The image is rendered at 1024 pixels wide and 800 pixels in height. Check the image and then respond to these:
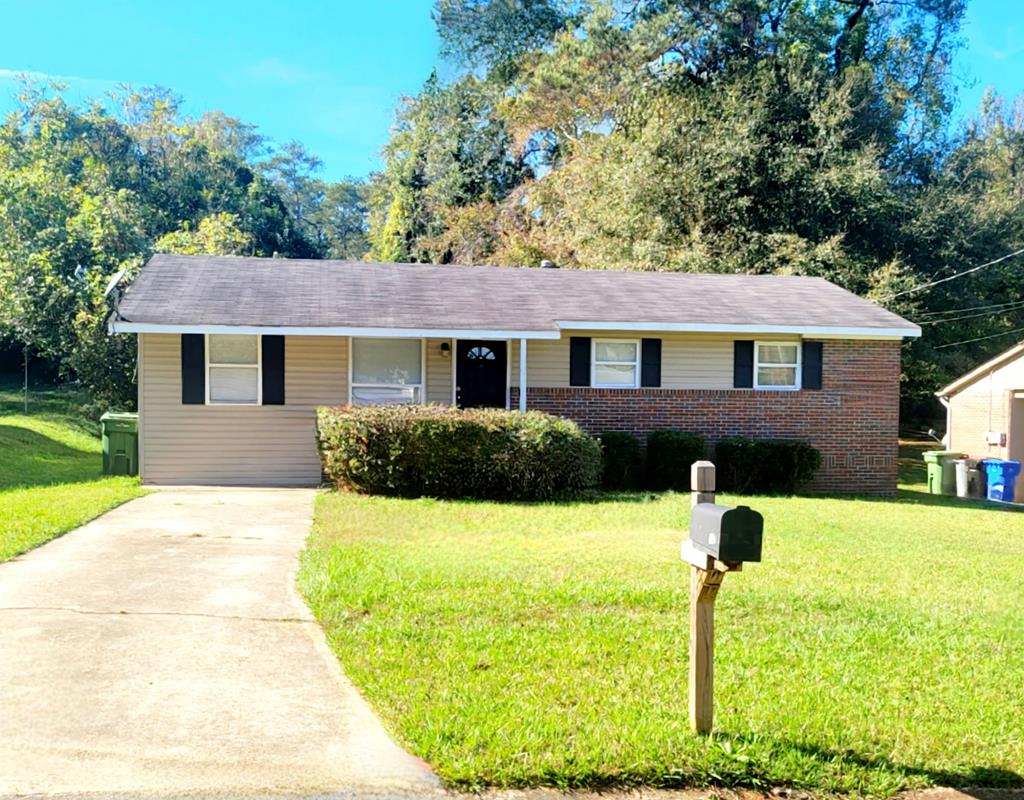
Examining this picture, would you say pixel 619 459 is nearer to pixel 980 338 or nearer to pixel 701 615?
pixel 701 615

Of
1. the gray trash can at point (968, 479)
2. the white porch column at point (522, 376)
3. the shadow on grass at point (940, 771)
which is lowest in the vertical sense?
the gray trash can at point (968, 479)

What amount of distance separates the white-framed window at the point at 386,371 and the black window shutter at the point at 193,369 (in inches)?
92.2

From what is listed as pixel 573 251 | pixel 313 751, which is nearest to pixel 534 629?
pixel 313 751

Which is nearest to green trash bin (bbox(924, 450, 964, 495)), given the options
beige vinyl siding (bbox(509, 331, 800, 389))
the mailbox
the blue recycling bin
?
the blue recycling bin

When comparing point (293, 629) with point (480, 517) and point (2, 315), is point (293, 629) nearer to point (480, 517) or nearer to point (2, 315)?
point (480, 517)

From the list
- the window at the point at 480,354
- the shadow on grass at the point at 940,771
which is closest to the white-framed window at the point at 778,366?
the window at the point at 480,354

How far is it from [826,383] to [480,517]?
8.16 metres

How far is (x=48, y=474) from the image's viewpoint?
1471 centimetres

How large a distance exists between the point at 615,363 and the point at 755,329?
248 cm

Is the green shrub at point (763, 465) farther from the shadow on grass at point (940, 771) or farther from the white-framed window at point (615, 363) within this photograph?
the shadow on grass at point (940, 771)

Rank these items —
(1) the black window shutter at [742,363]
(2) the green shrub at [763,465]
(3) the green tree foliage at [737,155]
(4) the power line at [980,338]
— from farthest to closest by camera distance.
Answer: (4) the power line at [980,338], (3) the green tree foliage at [737,155], (1) the black window shutter at [742,363], (2) the green shrub at [763,465]

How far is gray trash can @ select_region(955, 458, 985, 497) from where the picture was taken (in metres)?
19.0

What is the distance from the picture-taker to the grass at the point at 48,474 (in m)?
8.62

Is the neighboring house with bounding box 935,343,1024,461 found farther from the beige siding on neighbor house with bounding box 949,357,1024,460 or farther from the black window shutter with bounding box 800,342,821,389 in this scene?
the black window shutter with bounding box 800,342,821,389
